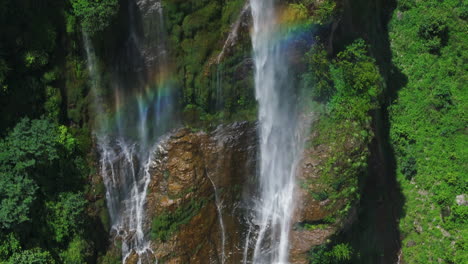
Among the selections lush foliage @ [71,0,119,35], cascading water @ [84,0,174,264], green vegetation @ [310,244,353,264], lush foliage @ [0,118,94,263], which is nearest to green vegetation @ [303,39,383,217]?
green vegetation @ [310,244,353,264]

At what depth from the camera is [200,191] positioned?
16766mm

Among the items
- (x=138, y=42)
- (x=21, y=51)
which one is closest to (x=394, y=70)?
(x=138, y=42)

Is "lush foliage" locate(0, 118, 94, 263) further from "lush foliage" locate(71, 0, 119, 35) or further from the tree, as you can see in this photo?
"lush foliage" locate(71, 0, 119, 35)

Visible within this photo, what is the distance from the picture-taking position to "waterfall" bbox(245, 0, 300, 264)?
17.0 m

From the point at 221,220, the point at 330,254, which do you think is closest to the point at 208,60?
the point at 221,220

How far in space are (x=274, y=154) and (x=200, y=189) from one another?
2790mm

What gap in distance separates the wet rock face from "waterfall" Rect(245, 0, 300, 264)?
61 centimetres

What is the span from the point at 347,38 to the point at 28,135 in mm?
11081

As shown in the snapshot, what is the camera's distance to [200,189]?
16750mm

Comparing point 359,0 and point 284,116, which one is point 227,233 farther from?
point 359,0

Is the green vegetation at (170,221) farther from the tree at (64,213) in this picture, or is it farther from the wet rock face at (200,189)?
the tree at (64,213)

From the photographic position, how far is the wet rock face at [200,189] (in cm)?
1659

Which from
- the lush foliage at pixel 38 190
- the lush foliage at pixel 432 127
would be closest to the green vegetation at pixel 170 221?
the lush foliage at pixel 38 190

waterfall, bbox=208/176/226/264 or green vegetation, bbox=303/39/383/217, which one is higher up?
green vegetation, bbox=303/39/383/217
